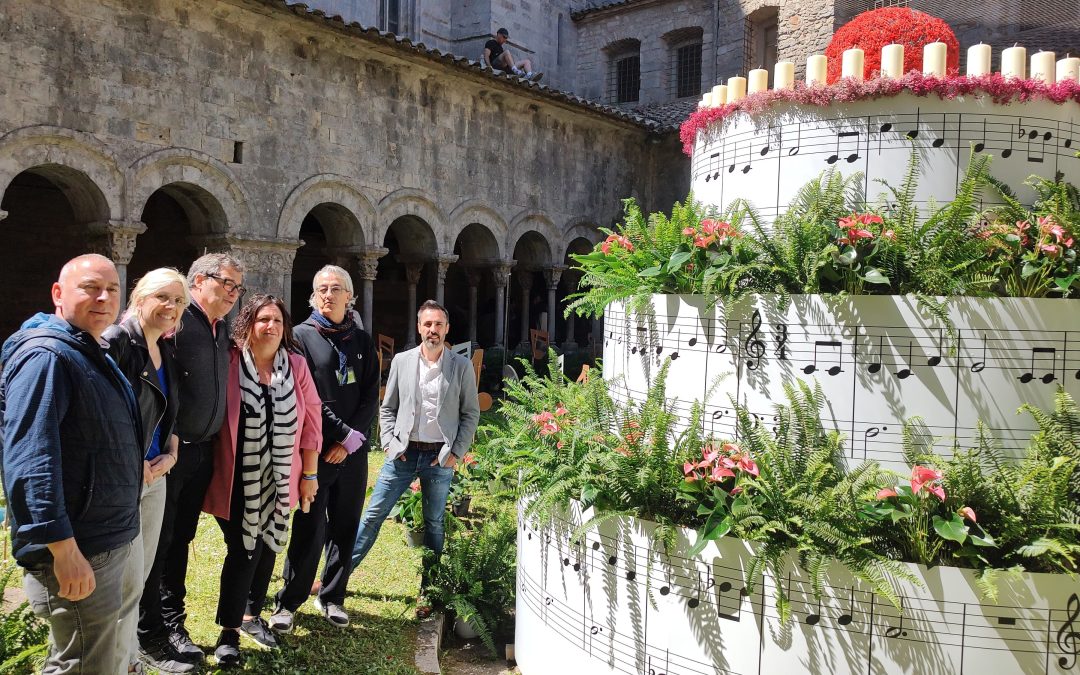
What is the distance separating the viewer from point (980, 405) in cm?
309

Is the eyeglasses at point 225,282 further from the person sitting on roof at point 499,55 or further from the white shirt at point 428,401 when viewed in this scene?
the person sitting on roof at point 499,55

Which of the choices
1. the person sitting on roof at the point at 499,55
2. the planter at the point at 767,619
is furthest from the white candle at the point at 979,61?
the person sitting on roof at the point at 499,55

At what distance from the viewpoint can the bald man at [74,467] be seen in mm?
2408

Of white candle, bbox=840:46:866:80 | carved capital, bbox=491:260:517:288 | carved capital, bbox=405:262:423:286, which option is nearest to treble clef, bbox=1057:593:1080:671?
white candle, bbox=840:46:866:80

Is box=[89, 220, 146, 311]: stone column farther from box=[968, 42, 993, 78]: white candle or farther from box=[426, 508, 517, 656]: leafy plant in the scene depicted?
box=[968, 42, 993, 78]: white candle

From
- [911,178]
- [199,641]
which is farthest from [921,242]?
[199,641]

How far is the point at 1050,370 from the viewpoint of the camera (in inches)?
122

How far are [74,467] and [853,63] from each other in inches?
135

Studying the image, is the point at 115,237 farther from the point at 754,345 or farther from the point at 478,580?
the point at 754,345

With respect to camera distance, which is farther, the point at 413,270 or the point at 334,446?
the point at 413,270

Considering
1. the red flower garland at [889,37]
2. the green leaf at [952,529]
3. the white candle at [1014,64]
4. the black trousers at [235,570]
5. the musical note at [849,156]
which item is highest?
the red flower garland at [889,37]

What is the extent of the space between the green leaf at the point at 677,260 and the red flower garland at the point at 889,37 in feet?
3.66

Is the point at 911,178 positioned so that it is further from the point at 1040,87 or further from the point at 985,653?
the point at 985,653

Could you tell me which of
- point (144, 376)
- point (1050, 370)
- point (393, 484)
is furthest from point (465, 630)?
point (1050, 370)
